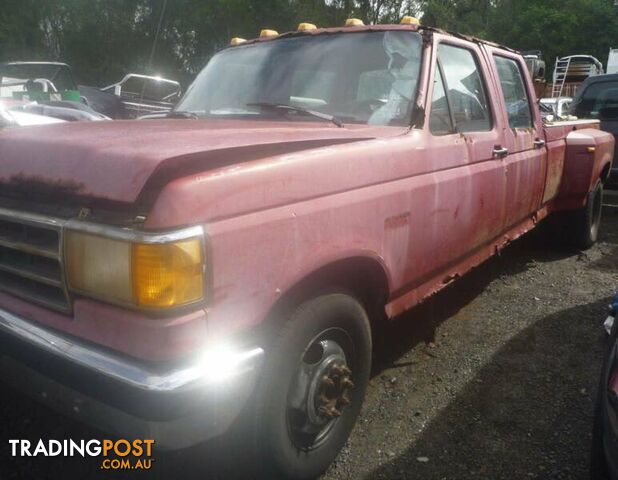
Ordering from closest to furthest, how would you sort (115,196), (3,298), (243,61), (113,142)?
(115,196), (113,142), (3,298), (243,61)

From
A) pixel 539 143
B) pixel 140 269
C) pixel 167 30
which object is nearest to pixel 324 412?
pixel 140 269

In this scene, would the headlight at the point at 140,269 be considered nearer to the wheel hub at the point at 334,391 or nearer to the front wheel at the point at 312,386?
the front wheel at the point at 312,386

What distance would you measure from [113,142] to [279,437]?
48.4 inches

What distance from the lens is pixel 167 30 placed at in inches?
1405

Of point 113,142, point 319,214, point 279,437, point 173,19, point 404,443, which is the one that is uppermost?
point 173,19

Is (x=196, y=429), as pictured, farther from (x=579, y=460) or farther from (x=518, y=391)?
(x=518, y=391)

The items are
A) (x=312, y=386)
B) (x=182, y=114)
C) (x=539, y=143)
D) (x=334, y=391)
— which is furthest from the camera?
(x=539, y=143)

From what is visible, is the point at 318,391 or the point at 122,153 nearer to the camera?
the point at 122,153

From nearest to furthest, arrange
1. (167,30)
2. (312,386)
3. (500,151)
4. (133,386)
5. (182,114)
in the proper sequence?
(133,386) → (312,386) → (182,114) → (500,151) → (167,30)

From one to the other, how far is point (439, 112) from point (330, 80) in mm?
631

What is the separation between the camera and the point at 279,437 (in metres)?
2.04

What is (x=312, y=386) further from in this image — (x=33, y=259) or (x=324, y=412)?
(x=33, y=259)

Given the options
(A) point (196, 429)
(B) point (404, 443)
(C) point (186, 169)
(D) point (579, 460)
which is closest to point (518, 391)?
(D) point (579, 460)

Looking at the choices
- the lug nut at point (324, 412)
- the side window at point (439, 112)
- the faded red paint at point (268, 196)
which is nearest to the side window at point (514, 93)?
the faded red paint at point (268, 196)
